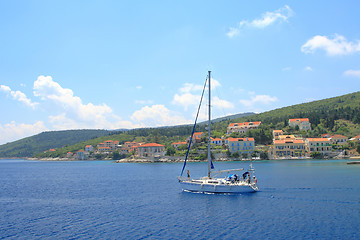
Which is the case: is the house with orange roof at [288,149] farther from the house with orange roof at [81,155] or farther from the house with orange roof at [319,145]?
the house with orange roof at [81,155]

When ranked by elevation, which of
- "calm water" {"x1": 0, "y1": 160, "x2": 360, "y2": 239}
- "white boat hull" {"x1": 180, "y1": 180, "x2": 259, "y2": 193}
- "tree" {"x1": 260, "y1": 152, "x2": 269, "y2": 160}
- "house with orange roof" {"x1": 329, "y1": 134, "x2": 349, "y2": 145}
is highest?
"house with orange roof" {"x1": 329, "y1": 134, "x2": 349, "y2": 145}

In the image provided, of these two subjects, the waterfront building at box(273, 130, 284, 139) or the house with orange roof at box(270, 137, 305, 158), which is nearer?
the house with orange roof at box(270, 137, 305, 158)

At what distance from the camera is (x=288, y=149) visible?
4373 inches

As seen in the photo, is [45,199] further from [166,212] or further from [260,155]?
[260,155]

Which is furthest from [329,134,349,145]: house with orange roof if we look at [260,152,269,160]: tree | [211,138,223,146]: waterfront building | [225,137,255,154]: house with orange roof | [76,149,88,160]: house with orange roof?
[76,149,88,160]: house with orange roof

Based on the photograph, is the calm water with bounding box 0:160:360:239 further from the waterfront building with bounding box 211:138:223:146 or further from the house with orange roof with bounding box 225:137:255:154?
the waterfront building with bounding box 211:138:223:146

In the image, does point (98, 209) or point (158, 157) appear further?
point (158, 157)

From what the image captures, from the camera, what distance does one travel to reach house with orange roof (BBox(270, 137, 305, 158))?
110 m

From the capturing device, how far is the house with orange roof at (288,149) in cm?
11050

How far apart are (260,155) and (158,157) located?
1625 inches

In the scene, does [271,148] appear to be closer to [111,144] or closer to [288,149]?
[288,149]

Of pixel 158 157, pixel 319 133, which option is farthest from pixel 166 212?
pixel 319 133

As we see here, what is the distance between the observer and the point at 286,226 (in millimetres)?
22109

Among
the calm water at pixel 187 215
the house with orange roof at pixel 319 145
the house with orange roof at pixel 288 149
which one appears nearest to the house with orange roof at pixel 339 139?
the house with orange roof at pixel 319 145
